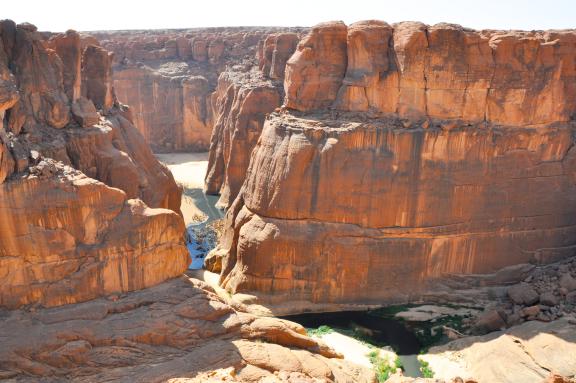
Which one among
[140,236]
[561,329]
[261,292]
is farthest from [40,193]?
[561,329]

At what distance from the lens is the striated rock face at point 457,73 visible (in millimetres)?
22531

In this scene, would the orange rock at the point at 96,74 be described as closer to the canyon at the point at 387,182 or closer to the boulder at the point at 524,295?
the canyon at the point at 387,182

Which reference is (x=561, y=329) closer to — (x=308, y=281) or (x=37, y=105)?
(x=308, y=281)

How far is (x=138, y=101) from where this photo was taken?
174 ft

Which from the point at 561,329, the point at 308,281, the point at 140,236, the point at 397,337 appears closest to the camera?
the point at 140,236

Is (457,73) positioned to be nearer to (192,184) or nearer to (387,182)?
(387,182)

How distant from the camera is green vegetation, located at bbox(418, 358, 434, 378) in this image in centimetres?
1877

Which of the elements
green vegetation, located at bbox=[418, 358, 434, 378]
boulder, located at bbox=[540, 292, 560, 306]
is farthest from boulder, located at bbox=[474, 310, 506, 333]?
green vegetation, located at bbox=[418, 358, 434, 378]

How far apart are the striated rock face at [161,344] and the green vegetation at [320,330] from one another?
10.6ft

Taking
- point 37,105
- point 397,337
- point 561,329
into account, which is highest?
point 37,105

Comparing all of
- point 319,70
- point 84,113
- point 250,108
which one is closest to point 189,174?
point 250,108

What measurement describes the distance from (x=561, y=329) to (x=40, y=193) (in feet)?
56.6

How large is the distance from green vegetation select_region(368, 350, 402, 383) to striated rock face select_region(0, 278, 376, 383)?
4.01 feet

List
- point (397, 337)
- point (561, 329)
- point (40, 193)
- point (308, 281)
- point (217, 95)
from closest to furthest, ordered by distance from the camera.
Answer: point (40, 193) → point (561, 329) → point (397, 337) → point (308, 281) → point (217, 95)
